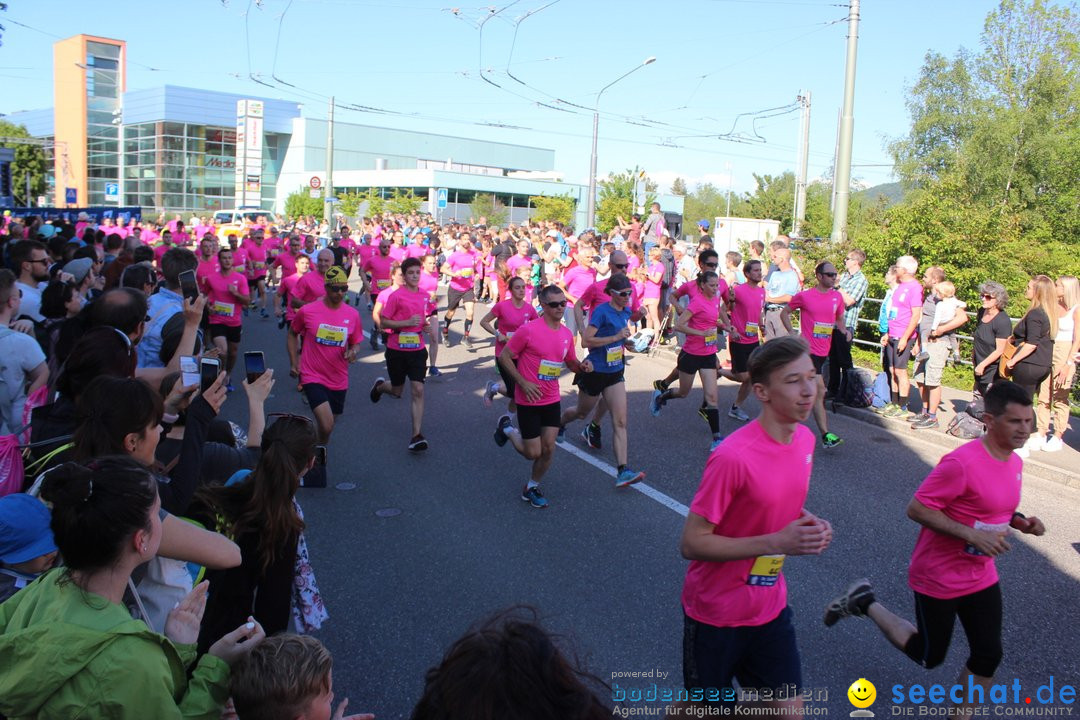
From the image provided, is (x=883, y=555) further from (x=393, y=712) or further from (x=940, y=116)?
(x=940, y=116)

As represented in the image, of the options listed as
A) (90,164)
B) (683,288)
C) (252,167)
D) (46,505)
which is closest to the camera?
(46,505)

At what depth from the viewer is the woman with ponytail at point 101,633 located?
2016 mm

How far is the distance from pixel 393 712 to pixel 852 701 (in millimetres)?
2246

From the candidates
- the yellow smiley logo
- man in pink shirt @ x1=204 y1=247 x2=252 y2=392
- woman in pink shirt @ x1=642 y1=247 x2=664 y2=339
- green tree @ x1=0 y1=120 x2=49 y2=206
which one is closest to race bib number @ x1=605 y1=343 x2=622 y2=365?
the yellow smiley logo

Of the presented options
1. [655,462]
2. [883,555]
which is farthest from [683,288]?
[883,555]

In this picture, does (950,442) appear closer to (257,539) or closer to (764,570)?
(764,570)

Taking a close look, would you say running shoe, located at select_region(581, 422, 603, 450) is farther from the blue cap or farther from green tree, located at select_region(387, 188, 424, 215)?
green tree, located at select_region(387, 188, 424, 215)

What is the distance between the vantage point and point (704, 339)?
9.15 meters

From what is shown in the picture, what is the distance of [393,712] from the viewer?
402cm

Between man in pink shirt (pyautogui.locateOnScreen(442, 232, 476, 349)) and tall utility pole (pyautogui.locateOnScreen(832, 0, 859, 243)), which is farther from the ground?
tall utility pole (pyautogui.locateOnScreen(832, 0, 859, 243))

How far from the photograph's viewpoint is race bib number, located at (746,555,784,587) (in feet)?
10.3

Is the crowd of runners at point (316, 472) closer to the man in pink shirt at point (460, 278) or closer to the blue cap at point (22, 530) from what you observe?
the blue cap at point (22, 530)

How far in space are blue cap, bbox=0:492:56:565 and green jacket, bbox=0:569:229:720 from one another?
621 mm

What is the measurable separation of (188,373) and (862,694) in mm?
3639
